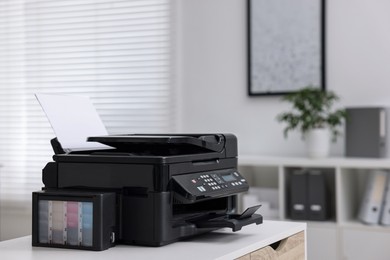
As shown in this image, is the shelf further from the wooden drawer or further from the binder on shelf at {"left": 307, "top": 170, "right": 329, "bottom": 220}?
the wooden drawer

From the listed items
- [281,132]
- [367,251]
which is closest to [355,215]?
[367,251]

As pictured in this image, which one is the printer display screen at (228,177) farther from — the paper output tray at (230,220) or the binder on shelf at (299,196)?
the binder on shelf at (299,196)

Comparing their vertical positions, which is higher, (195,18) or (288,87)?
(195,18)

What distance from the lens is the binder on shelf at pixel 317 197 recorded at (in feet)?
11.6

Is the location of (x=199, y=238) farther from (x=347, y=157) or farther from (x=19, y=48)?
(x=19, y=48)

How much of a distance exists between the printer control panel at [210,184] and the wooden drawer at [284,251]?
206 millimetres

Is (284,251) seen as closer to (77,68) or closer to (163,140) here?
(163,140)

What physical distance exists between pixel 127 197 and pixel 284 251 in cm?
56

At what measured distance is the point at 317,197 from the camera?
3547 millimetres

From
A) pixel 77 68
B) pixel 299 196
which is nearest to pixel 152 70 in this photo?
pixel 77 68

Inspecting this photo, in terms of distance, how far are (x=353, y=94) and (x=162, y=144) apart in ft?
6.79

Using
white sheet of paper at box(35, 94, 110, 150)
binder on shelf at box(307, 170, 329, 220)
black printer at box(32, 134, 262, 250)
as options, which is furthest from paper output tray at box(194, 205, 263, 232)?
binder on shelf at box(307, 170, 329, 220)

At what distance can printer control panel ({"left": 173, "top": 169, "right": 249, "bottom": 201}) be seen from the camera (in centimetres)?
180

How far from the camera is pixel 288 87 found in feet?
12.9
